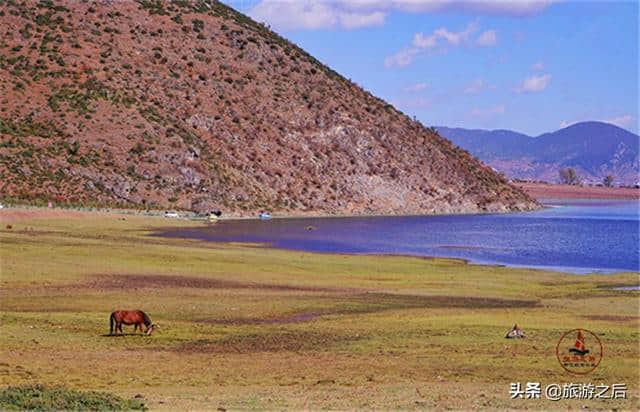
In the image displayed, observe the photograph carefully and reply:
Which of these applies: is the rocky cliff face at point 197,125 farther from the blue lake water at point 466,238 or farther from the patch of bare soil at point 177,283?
the patch of bare soil at point 177,283

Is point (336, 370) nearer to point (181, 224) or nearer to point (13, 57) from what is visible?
point (181, 224)

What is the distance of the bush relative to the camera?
18.8m

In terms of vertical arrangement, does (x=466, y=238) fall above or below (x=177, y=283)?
above

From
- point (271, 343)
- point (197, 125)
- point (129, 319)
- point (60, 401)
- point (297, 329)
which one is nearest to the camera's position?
point (60, 401)

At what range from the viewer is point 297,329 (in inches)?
1226

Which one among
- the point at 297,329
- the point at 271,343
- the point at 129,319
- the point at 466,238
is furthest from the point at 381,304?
the point at 466,238

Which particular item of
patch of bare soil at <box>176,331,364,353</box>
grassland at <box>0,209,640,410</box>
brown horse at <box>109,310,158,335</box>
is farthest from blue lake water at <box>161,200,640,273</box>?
brown horse at <box>109,310,158,335</box>

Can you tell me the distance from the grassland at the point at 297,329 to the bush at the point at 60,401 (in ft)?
2.50

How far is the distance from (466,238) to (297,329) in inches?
2280

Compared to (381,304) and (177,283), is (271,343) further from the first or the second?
(177,283)

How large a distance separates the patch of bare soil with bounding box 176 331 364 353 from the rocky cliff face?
76166 mm

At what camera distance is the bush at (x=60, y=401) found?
1881cm

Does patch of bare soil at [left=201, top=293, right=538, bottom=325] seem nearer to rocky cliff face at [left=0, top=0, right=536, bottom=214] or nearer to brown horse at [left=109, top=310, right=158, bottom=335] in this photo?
brown horse at [left=109, top=310, right=158, bottom=335]

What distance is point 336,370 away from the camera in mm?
24641
